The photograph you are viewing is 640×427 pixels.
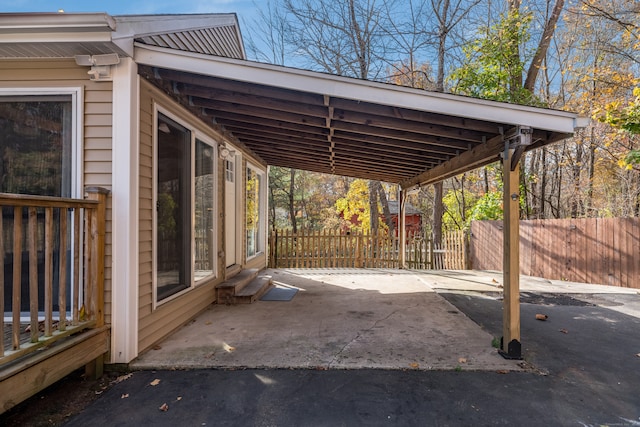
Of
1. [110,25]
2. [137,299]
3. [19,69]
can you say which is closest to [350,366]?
[137,299]

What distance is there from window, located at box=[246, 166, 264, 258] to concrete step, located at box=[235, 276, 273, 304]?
2.97 feet

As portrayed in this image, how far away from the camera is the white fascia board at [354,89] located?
9.56ft

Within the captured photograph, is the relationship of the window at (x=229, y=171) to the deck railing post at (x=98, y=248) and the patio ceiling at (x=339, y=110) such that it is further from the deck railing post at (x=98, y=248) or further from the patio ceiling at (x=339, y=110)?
the deck railing post at (x=98, y=248)

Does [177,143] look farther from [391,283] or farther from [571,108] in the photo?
[571,108]

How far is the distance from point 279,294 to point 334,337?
7.38 feet

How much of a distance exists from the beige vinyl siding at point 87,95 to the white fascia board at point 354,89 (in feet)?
1.62

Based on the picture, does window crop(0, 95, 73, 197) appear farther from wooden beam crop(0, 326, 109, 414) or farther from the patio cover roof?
wooden beam crop(0, 326, 109, 414)

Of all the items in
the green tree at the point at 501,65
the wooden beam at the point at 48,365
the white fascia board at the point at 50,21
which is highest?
the green tree at the point at 501,65

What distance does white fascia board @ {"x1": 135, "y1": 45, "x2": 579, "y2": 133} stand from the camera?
291 centimetres

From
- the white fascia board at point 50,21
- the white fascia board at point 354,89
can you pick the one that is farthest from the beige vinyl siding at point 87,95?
the white fascia board at point 354,89

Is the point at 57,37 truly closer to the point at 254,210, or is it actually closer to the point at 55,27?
the point at 55,27

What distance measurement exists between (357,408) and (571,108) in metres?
13.6

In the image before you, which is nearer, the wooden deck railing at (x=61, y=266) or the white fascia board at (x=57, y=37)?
the wooden deck railing at (x=61, y=266)

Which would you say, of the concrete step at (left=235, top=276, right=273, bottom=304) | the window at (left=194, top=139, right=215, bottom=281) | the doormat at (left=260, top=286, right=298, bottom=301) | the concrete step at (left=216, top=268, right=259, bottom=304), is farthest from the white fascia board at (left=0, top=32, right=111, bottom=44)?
the doormat at (left=260, top=286, right=298, bottom=301)
